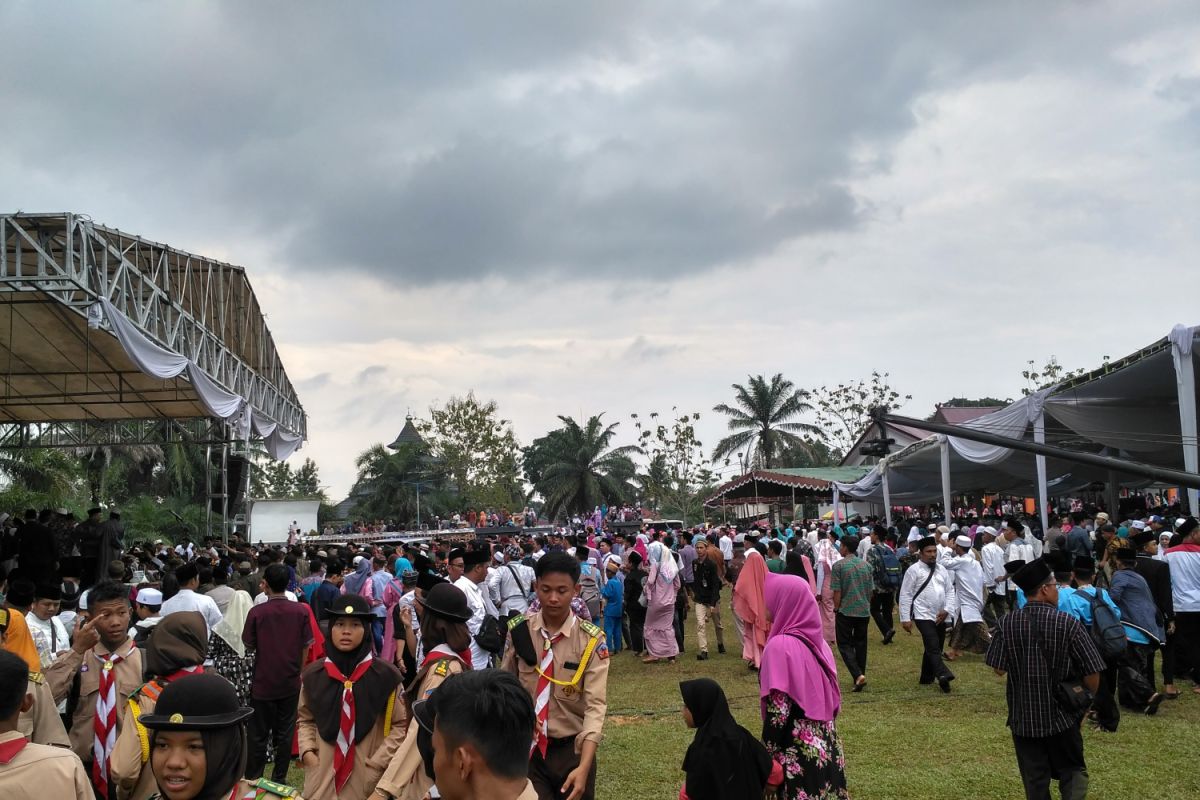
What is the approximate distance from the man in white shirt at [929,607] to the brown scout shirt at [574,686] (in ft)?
22.4

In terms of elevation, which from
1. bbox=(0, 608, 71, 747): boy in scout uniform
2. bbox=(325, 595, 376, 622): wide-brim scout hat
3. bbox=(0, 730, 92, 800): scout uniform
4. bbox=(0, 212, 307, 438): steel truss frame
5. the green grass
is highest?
bbox=(0, 212, 307, 438): steel truss frame

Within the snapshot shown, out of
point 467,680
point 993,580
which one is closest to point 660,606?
point 993,580

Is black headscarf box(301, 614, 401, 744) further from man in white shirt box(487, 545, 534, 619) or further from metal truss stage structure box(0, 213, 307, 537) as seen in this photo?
metal truss stage structure box(0, 213, 307, 537)

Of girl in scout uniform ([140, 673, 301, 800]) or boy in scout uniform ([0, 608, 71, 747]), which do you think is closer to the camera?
girl in scout uniform ([140, 673, 301, 800])

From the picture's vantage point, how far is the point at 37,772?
2754mm

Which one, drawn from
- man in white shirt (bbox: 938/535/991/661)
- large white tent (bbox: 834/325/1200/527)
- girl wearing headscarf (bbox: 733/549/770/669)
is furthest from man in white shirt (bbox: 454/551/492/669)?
large white tent (bbox: 834/325/1200/527)

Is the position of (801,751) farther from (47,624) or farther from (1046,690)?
(47,624)

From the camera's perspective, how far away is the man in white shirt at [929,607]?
32.9 feet

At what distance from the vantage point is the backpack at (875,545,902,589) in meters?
13.8

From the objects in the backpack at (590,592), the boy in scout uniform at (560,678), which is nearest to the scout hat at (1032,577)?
the boy in scout uniform at (560,678)

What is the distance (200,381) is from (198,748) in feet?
49.3

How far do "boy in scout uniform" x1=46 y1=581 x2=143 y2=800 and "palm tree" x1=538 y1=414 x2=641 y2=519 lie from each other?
4734cm

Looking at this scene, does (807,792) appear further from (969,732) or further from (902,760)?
(969,732)

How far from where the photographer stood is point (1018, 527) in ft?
42.8
